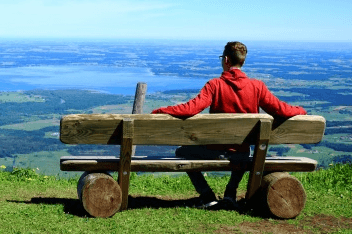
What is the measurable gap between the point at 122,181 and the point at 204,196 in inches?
49.3

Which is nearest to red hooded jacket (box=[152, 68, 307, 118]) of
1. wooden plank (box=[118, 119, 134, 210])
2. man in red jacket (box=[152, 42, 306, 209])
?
man in red jacket (box=[152, 42, 306, 209])

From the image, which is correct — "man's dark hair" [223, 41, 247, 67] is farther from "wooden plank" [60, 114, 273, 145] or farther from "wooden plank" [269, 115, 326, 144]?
"wooden plank" [269, 115, 326, 144]

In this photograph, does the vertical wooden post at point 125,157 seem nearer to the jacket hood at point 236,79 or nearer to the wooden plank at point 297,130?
the jacket hood at point 236,79

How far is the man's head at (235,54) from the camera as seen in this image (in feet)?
19.3

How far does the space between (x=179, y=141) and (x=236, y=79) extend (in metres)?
1.05

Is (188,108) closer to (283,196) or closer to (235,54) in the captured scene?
(235,54)

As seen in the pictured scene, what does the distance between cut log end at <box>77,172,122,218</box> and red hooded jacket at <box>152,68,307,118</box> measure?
1028 millimetres

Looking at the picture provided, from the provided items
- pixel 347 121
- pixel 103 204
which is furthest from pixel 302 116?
pixel 347 121

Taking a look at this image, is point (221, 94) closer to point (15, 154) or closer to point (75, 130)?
point (75, 130)

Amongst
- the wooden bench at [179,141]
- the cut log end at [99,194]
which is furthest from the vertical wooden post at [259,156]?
the cut log end at [99,194]

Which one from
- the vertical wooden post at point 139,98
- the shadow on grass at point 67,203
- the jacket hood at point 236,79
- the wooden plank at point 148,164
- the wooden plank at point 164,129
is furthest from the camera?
the vertical wooden post at point 139,98

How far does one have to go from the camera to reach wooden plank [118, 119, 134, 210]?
5453 millimetres

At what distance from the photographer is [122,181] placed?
5.82m

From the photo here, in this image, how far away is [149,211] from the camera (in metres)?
6.25
